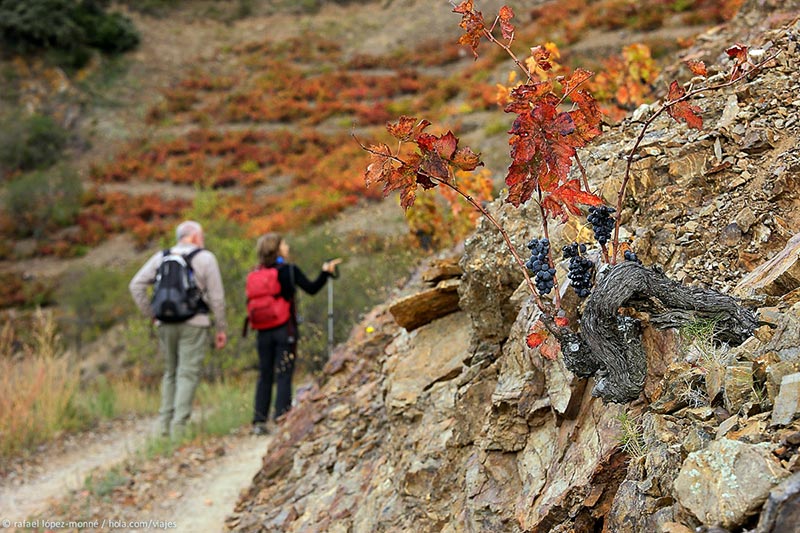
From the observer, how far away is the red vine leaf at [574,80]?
2.27m

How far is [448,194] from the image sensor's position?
6.30 meters

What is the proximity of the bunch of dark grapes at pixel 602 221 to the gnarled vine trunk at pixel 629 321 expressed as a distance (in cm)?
20

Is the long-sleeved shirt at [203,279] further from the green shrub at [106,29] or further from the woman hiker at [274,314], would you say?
the green shrub at [106,29]

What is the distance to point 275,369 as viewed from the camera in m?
6.96

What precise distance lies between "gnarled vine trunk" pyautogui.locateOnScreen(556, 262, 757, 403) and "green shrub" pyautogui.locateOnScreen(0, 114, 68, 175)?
27399 millimetres

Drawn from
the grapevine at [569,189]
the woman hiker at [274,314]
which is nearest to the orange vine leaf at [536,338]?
the grapevine at [569,189]

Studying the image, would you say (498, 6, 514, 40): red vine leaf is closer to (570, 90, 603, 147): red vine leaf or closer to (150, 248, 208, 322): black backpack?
(570, 90, 603, 147): red vine leaf

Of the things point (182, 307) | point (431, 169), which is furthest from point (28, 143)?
point (431, 169)

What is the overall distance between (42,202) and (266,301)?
19.0 m

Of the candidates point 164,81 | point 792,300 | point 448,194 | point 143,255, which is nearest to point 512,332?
point 792,300

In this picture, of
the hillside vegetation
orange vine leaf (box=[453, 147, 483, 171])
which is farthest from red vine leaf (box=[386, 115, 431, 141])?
the hillside vegetation

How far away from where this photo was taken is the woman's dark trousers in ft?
22.2

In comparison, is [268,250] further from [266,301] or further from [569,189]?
[569,189]

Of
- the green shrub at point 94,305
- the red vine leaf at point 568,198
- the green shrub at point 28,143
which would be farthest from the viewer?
the green shrub at point 28,143
